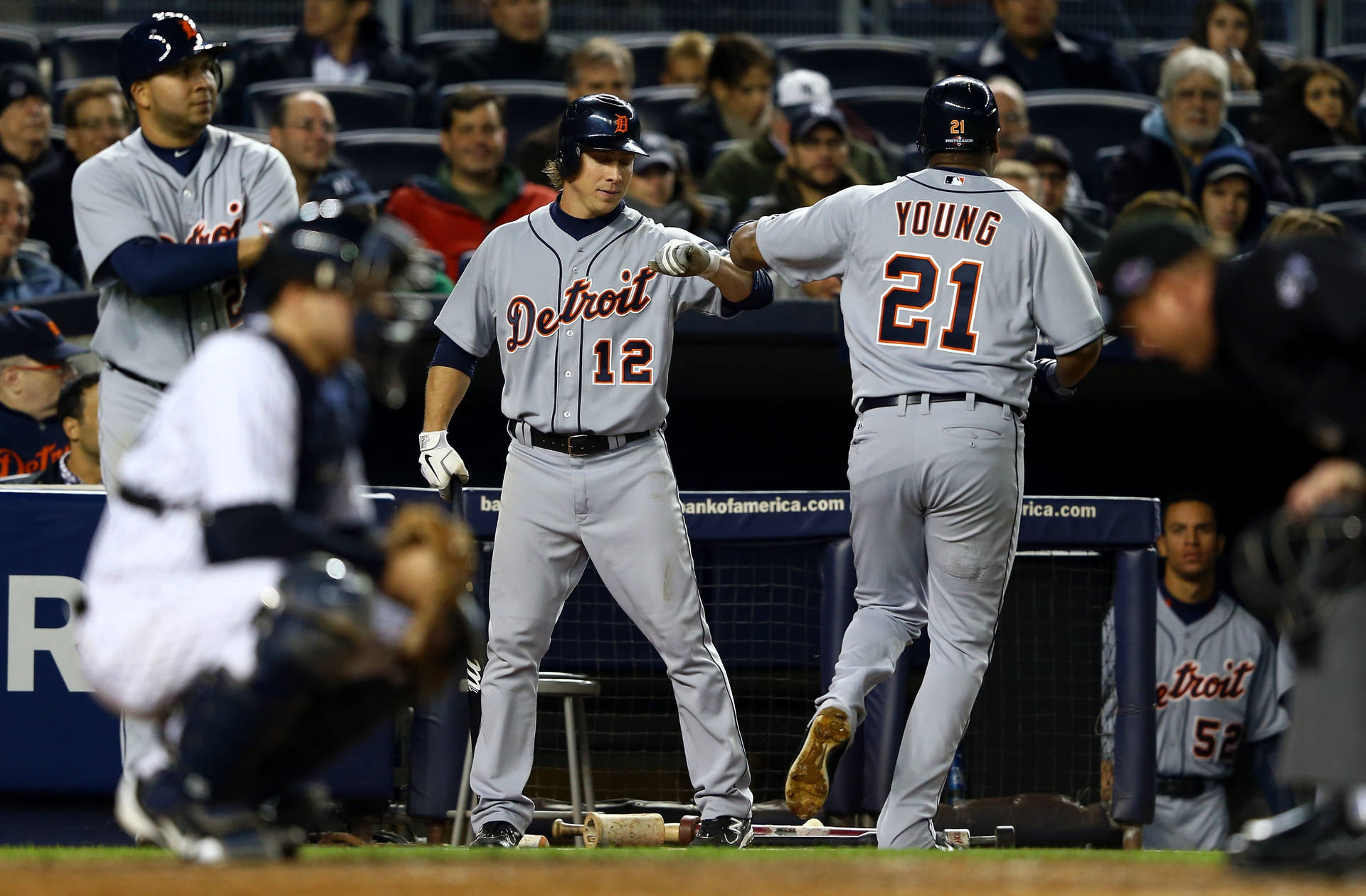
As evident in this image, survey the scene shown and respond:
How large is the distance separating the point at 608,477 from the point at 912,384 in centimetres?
84

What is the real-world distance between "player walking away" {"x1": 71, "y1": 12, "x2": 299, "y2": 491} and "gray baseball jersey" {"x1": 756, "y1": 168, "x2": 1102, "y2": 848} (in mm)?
1553

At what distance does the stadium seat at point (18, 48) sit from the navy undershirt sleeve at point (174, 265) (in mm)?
4986

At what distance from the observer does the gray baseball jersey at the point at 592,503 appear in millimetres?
4770

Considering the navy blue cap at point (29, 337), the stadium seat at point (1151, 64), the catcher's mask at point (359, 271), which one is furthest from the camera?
the stadium seat at point (1151, 64)

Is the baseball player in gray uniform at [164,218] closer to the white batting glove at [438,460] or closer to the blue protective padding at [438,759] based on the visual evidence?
the white batting glove at [438,460]

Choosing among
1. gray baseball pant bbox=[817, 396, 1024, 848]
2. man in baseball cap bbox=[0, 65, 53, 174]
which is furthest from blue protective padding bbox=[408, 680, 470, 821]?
man in baseball cap bbox=[0, 65, 53, 174]

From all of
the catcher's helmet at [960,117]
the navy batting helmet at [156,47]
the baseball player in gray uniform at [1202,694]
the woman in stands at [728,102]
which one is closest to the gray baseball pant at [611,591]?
the catcher's helmet at [960,117]

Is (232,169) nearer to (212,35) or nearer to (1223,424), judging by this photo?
(1223,424)

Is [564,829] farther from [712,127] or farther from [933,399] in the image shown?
[712,127]

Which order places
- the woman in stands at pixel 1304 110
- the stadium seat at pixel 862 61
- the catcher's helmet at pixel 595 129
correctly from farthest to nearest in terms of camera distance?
the stadium seat at pixel 862 61 → the woman in stands at pixel 1304 110 → the catcher's helmet at pixel 595 129

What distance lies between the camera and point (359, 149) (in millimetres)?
8133

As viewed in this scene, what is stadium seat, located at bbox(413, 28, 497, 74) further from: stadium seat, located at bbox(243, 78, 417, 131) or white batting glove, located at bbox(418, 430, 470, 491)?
white batting glove, located at bbox(418, 430, 470, 491)

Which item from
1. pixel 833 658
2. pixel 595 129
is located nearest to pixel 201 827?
pixel 595 129

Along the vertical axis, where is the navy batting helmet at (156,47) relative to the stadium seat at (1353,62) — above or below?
below
